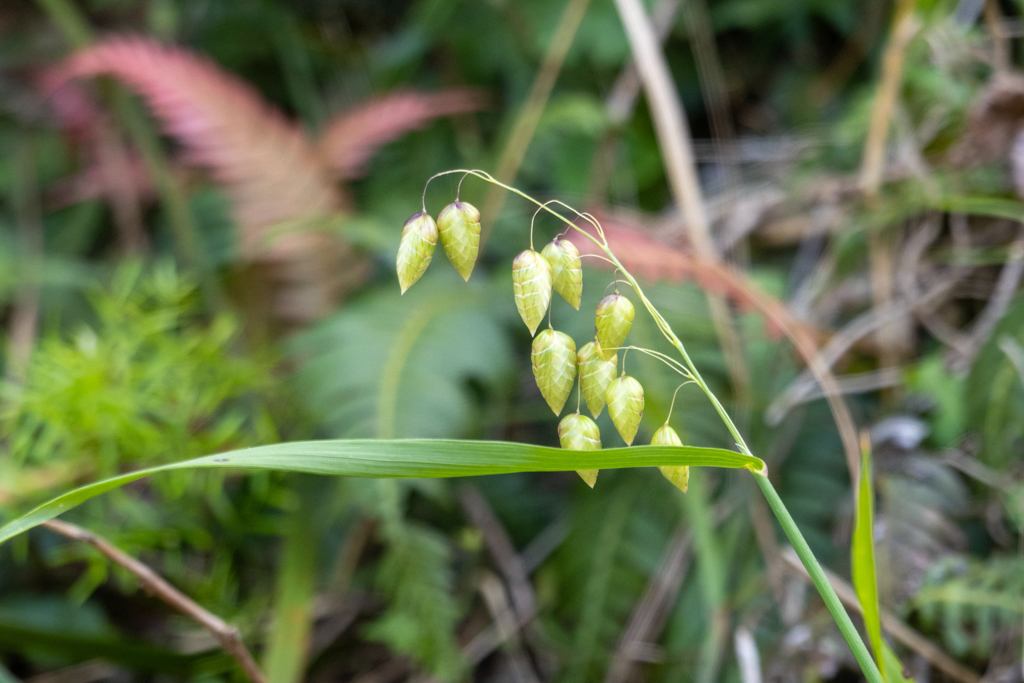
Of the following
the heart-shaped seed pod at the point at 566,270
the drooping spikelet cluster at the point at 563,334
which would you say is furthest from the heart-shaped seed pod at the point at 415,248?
the heart-shaped seed pod at the point at 566,270

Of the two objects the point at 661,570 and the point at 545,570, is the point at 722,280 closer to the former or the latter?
the point at 661,570

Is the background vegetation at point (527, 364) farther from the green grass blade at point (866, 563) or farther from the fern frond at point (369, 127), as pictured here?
the green grass blade at point (866, 563)

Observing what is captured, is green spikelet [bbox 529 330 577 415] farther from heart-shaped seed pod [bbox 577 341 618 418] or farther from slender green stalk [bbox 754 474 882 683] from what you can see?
slender green stalk [bbox 754 474 882 683]

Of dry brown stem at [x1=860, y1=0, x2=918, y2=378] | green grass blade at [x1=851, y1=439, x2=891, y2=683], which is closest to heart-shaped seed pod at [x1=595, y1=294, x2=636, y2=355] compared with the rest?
green grass blade at [x1=851, y1=439, x2=891, y2=683]

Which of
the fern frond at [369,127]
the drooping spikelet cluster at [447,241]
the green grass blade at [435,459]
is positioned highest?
the drooping spikelet cluster at [447,241]

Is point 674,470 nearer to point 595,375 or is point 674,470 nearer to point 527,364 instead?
point 595,375

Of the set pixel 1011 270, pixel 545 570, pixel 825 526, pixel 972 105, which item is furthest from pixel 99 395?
pixel 972 105
